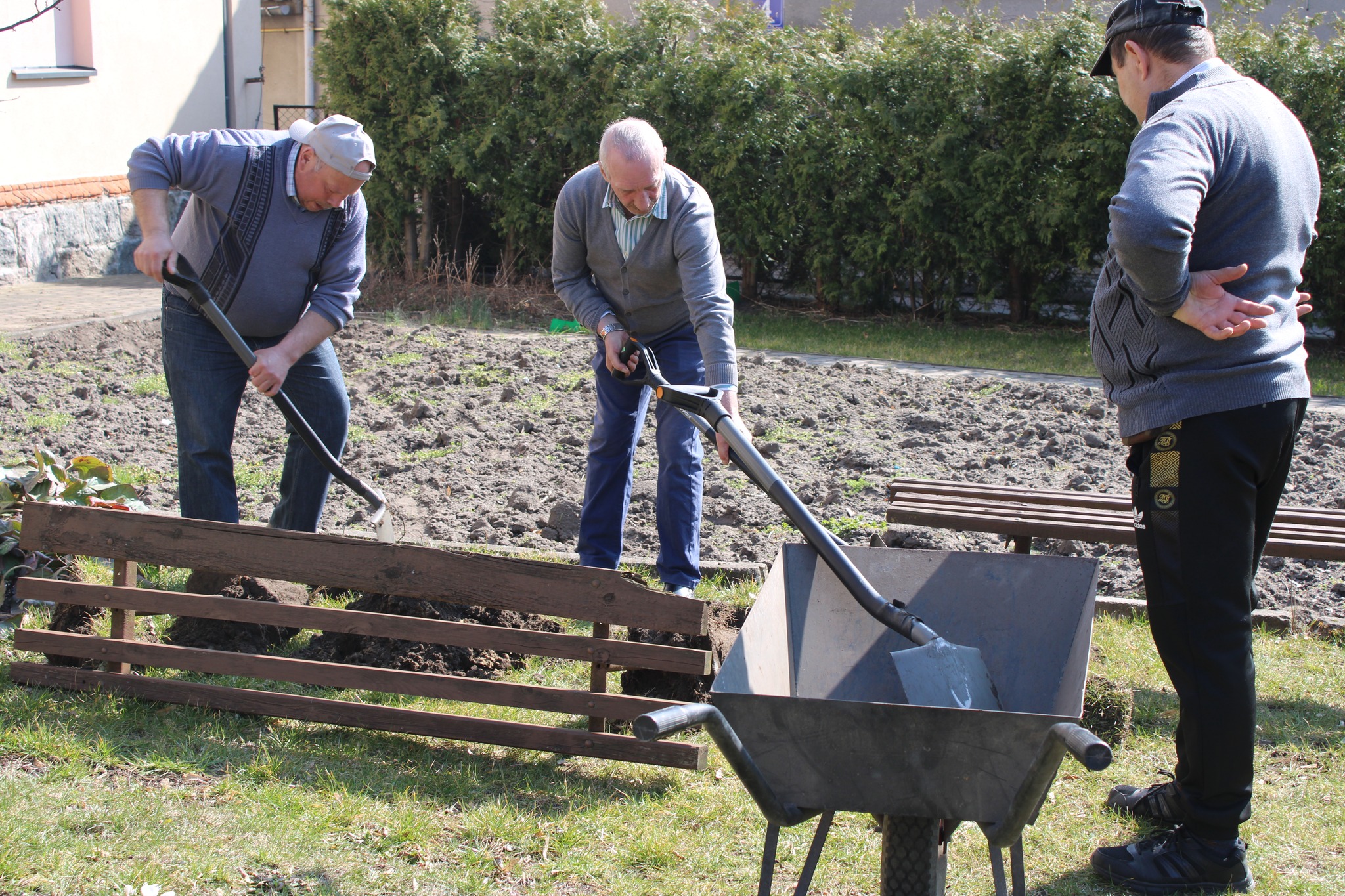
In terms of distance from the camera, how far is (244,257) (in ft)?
12.7

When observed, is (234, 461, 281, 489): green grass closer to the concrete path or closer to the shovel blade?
the concrete path

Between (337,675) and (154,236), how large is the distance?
155cm

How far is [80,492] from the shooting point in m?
4.49

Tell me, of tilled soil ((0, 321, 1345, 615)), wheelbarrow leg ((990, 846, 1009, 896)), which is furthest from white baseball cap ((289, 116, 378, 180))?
wheelbarrow leg ((990, 846, 1009, 896))

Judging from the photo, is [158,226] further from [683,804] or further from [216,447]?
[683,804]

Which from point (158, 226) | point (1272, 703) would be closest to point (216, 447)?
point (158, 226)

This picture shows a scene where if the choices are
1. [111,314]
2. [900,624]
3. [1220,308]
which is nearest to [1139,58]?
[1220,308]

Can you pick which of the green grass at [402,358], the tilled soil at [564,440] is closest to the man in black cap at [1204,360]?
the tilled soil at [564,440]

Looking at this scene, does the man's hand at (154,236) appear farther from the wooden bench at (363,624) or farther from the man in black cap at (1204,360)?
the man in black cap at (1204,360)

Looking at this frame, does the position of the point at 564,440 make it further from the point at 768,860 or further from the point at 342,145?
the point at 768,860

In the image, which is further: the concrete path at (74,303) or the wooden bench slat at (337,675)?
the concrete path at (74,303)

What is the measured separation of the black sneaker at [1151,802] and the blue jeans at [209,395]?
9.63ft

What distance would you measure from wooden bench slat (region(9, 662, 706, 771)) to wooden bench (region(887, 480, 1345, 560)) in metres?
1.46

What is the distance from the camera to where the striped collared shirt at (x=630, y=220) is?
3.89m
